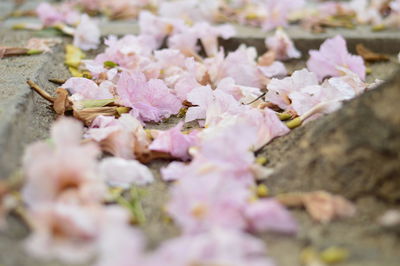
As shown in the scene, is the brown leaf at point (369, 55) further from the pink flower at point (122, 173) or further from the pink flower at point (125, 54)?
the pink flower at point (122, 173)

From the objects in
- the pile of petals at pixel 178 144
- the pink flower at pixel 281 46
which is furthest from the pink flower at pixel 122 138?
the pink flower at pixel 281 46

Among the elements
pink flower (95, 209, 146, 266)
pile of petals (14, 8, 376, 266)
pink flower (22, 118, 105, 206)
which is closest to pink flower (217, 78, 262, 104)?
pile of petals (14, 8, 376, 266)

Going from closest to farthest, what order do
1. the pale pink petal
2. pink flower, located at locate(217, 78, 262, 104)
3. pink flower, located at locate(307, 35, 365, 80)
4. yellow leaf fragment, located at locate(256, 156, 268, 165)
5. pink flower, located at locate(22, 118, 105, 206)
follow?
1. pink flower, located at locate(22, 118, 105, 206)
2. yellow leaf fragment, located at locate(256, 156, 268, 165)
3. pink flower, located at locate(217, 78, 262, 104)
4. pink flower, located at locate(307, 35, 365, 80)
5. the pale pink petal

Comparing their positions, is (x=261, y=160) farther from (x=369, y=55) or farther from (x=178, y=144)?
(x=369, y=55)

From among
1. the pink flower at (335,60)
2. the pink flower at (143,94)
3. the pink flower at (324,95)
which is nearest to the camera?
the pink flower at (324,95)

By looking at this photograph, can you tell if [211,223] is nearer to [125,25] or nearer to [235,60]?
[235,60]

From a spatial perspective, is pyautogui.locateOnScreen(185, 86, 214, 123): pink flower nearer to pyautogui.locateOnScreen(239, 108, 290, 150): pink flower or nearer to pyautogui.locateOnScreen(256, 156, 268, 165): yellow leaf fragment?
pyautogui.locateOnScreen(239, 108, 290, 150): pink flower

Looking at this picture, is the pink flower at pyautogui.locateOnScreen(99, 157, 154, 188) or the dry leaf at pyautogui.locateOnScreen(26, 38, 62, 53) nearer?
the pink flower at pyautogui.locateOnScreen(99, 157, 154, 188)

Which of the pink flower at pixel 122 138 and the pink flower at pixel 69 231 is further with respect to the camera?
the pink flower at pixel 122 138
